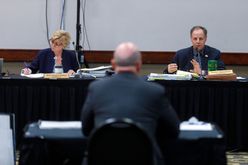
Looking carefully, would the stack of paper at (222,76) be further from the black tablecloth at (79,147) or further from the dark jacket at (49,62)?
the black tablecloth at (79,147)

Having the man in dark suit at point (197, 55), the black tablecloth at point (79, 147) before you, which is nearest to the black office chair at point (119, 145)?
the black tablecloth at point (79, 147)

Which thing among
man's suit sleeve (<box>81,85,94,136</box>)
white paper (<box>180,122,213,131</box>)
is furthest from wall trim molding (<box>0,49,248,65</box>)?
man's suit sleeve (<box>81,85,94,136</box>)

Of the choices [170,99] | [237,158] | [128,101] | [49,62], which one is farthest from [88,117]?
[49,62]

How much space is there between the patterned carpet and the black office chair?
2319 mm

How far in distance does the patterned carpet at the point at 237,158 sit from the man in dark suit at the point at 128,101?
6.79 feet

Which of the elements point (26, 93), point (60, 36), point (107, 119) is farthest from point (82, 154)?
point (60, 36)

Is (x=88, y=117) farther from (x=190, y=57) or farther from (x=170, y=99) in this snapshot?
→ (x=190, y=57)

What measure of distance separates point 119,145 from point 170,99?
2445 millimetres

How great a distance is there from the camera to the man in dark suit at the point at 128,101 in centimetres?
295

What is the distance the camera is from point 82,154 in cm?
333

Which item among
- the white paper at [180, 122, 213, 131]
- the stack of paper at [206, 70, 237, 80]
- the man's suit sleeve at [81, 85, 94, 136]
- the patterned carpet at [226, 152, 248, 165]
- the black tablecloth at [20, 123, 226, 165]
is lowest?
the patterned carpet at [226, 152, 248, 165]

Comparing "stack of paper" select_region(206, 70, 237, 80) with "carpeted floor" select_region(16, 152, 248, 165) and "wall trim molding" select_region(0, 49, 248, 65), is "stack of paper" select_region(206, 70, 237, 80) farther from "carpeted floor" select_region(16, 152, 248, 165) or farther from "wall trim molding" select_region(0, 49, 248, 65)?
"wall trim molding" select_region(0, 49, 248, 65)

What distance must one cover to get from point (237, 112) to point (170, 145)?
2.11 meters

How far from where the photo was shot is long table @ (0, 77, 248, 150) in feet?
16.9
